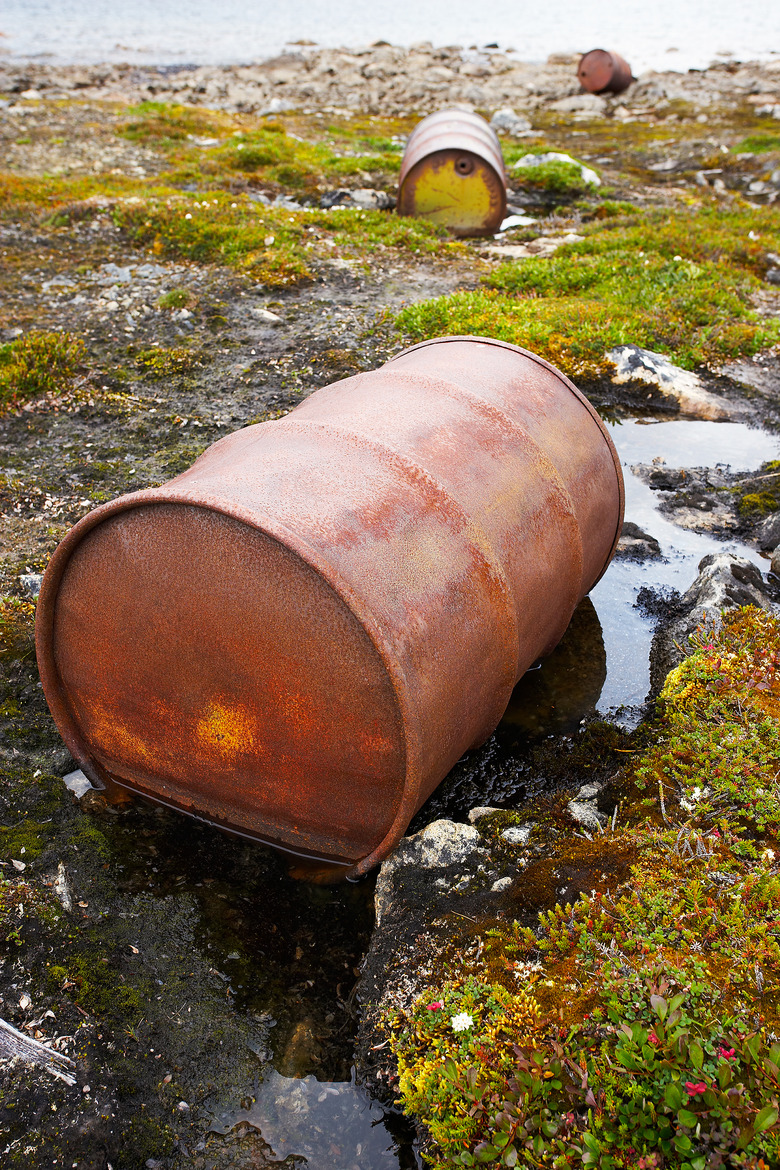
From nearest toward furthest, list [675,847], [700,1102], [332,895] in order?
[700,1102], [675,847], [332,895]

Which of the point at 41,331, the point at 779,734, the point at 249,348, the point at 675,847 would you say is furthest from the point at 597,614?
the point at 41,331

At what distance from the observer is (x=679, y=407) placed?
650cm

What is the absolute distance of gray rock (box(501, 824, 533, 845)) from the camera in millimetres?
2791

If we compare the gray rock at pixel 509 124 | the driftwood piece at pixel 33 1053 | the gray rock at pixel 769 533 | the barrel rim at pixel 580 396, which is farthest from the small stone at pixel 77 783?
the gray rock at pixel 509 124

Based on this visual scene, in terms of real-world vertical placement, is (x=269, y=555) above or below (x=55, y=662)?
above

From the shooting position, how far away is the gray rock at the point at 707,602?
4.00 meters

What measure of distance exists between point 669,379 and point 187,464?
409 cm

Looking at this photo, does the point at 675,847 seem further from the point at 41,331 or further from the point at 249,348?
the point at 41,331

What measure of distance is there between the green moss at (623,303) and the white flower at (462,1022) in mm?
5450

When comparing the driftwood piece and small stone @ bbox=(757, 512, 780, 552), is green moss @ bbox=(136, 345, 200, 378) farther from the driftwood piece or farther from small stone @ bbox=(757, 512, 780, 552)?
the driftwood piece

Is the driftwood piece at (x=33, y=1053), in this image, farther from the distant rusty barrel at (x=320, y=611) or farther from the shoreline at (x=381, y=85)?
the shoreline at (x=381, y=85)

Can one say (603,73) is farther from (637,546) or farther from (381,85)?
(637,546)

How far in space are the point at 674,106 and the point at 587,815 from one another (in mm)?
24727

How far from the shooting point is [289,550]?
90.6 inches
